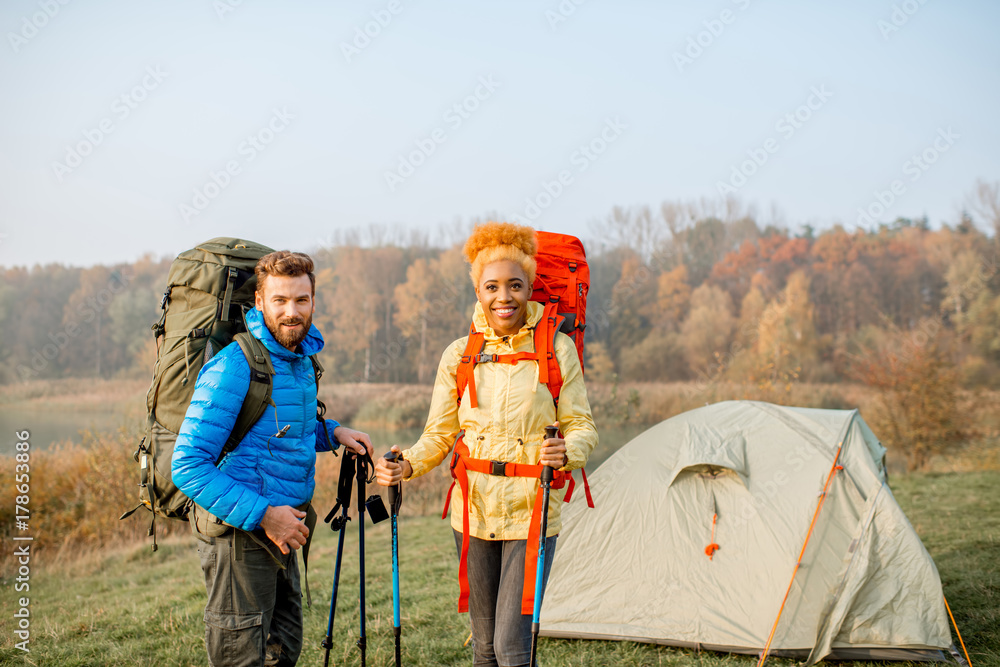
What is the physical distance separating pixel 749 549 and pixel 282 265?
3942 mm

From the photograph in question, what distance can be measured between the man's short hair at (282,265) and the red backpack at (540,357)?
2.60ft

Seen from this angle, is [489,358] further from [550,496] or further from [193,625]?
[193,625]

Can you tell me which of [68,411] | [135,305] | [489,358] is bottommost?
[68,411]

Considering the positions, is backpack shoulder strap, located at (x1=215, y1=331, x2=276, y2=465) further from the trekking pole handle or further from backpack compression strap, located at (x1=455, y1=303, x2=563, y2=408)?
the trekking pole handle

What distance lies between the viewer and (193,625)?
518cm

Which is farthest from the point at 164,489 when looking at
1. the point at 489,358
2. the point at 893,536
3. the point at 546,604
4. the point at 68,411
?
the point at 68,411

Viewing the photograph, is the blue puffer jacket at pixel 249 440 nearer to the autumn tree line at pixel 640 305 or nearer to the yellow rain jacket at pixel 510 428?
the yellow rain jacket at pixel 510 428

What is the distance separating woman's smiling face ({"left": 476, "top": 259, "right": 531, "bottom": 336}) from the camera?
9.21 feet

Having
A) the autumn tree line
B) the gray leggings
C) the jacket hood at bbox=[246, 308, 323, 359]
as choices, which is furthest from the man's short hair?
the autumn tree line

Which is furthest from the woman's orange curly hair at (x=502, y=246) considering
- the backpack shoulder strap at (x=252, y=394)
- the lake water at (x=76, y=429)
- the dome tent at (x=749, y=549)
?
the lake water at (x=76, y=429)

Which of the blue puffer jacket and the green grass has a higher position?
the blue puffer jacket

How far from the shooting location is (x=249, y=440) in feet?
8.21

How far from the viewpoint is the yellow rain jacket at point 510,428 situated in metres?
2.71

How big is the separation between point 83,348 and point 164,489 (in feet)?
135
